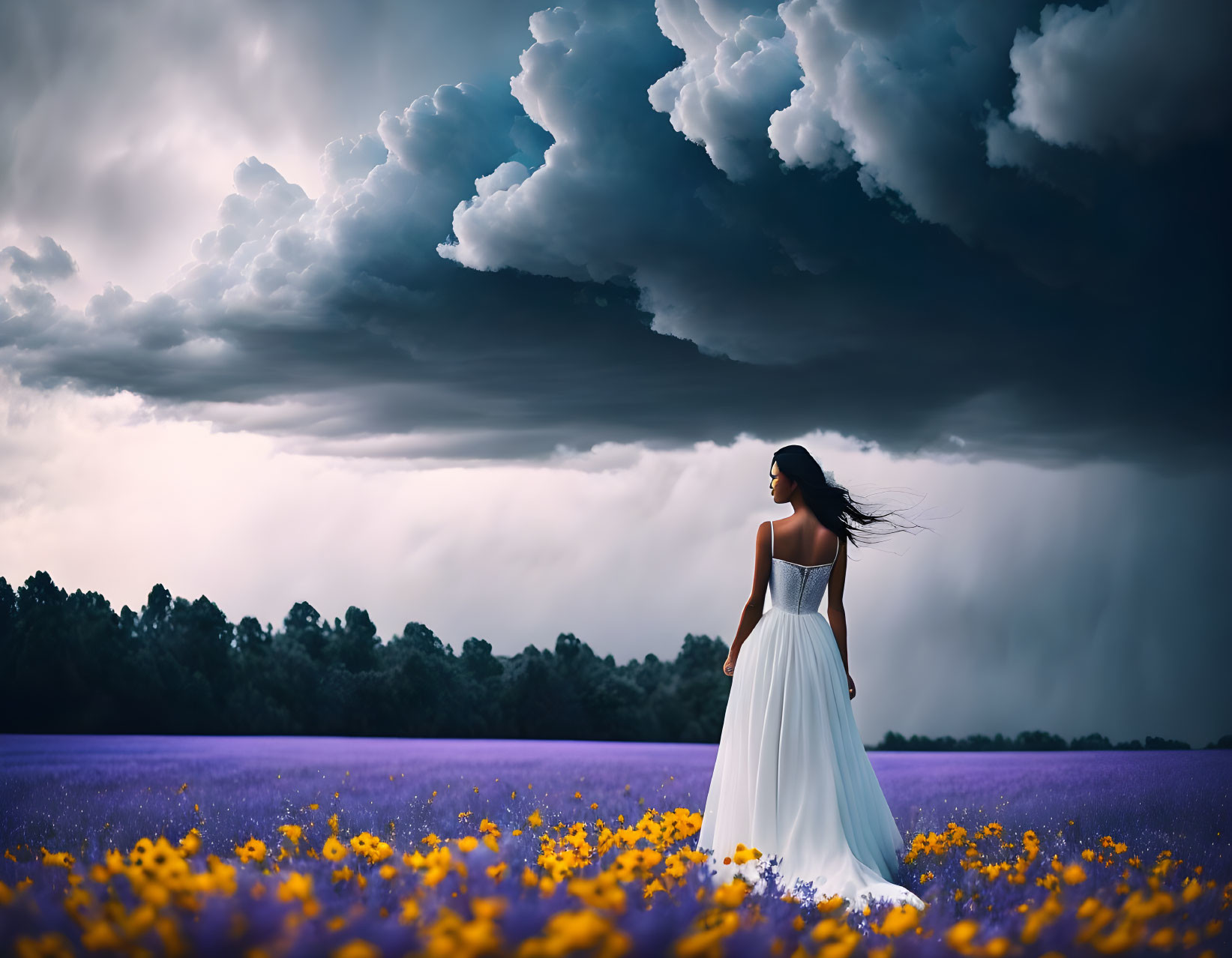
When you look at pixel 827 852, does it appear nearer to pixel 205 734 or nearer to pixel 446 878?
pixel 446 878

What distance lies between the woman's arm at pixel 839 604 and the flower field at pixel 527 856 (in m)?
1.29

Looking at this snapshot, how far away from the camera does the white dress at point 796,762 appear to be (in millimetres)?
4816

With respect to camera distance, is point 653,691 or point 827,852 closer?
point 827,852

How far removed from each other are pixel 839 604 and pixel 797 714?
2.33ft

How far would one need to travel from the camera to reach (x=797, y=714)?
197 inches

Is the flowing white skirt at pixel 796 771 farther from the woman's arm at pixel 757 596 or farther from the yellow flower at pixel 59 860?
the yellow flower at pixel 59 860

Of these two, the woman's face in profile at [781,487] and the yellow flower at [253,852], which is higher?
the woman's face in profile at [781,487]

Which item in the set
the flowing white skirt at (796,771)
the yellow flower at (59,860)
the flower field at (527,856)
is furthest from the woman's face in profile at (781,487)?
the yellow flower at (59,860)

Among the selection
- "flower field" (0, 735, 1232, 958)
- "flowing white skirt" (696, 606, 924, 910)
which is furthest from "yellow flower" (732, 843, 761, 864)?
"flowing white skirt" (696, 606, 924, 910)

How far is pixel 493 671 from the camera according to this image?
53.1 ft

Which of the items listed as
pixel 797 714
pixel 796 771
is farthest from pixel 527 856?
pixel 797 714

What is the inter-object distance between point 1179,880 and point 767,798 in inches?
80.2

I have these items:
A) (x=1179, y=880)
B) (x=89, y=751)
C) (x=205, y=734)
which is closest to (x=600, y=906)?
(x=1179, y=880)

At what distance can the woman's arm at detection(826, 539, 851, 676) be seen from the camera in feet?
17.2
